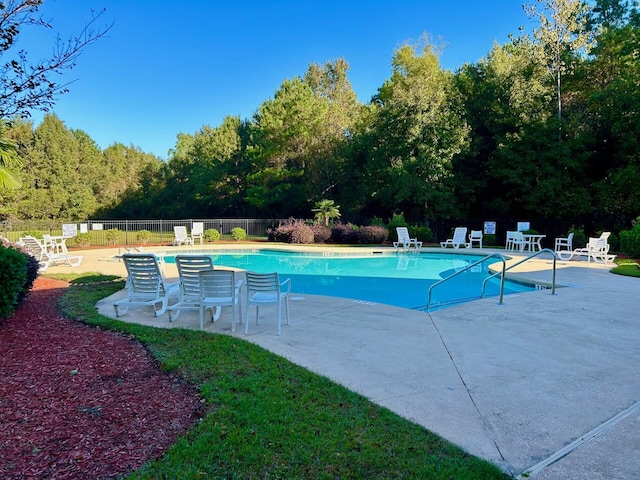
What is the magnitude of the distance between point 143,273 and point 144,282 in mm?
167

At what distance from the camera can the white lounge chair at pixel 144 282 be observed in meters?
5.40

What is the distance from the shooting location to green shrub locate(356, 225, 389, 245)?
19203 mm

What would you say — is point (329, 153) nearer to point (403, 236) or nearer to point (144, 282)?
point (403, 236)

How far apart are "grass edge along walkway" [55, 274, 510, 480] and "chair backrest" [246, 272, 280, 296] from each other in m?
1.18

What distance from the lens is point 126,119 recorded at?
3047 centimetres

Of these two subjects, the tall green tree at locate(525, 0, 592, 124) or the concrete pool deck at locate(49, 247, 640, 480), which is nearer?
the concrete pool deck at locate(49, 247, 640, 480)

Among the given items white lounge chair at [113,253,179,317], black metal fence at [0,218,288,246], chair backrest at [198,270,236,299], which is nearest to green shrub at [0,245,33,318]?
white lounge chair at [113,253,179,317]

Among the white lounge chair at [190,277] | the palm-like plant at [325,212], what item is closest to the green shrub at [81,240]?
the palm-like plant at [325,212]

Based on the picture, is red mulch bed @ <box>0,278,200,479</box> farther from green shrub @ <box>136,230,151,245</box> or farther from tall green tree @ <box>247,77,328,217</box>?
tall green tree @ <box>247,77,328,217</box>

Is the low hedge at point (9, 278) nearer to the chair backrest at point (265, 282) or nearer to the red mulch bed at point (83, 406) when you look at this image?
the red mulch bed at point (83, 406)

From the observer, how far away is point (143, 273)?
546 centimetres

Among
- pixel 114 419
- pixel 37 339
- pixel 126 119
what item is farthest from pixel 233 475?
pixel 126 119

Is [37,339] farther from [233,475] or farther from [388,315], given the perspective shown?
[388,315]

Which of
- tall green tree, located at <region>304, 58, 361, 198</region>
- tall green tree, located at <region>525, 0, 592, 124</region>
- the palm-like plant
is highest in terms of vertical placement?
tall green tree, located at <region>525, 0, 592, 124</region>
